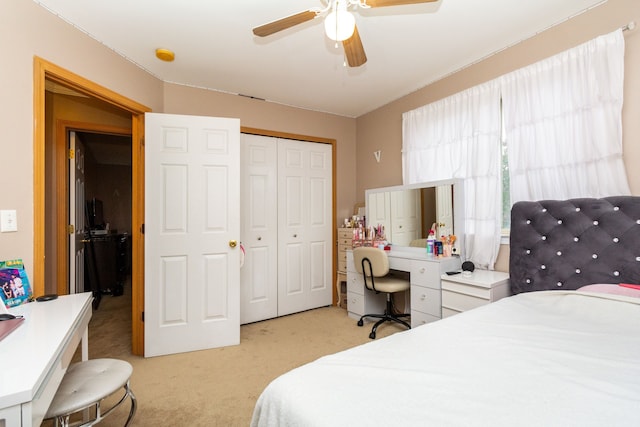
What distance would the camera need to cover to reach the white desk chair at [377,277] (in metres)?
2.84

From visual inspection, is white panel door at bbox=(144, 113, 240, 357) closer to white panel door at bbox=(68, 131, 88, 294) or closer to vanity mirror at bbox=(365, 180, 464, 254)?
white panel door at bbox=(68, 131, 88, 294)

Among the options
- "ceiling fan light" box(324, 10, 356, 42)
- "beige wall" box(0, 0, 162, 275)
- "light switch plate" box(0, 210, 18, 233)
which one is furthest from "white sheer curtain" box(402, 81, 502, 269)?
"light switch plate" box(0, 210, 18, 233)

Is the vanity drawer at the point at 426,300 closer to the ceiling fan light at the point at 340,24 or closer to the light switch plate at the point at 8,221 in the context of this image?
the ceiling fan light at the point at 340,24

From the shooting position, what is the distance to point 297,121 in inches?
145

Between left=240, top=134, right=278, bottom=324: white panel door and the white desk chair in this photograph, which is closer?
the white desk chair

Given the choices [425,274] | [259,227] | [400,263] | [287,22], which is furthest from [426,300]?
[287,22]

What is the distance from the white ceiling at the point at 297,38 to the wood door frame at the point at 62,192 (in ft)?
3.30

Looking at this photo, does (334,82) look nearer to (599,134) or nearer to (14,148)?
(599,134)

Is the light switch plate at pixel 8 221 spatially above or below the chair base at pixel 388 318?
above

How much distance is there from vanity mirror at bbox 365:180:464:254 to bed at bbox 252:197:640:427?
0.95m

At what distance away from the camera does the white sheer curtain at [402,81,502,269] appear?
2.47m

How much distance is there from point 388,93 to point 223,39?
1.86 meters

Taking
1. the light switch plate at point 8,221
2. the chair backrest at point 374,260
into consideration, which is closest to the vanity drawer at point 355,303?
the chair backrest at point 374,260

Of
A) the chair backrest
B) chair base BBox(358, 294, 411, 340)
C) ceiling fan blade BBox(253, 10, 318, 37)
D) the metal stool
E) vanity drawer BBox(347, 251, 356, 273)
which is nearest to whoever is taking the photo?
the metal stool
